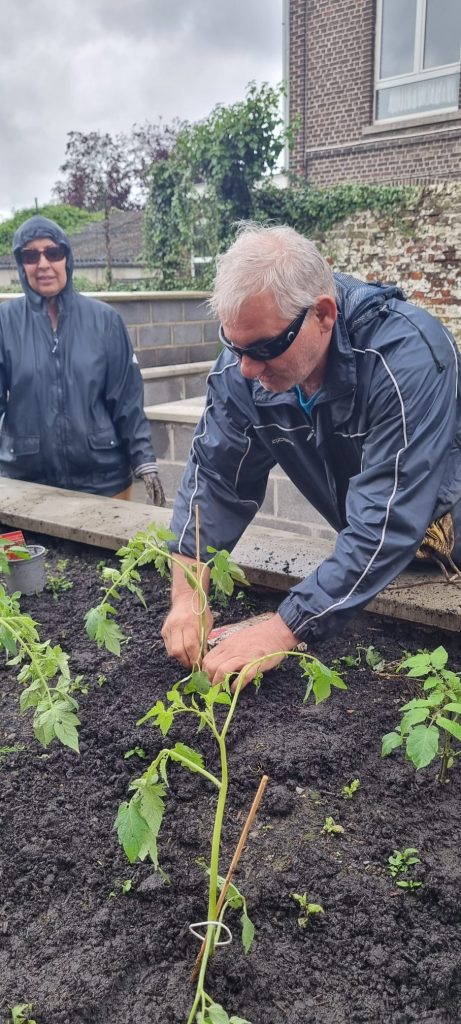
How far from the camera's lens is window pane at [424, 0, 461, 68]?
11625mm

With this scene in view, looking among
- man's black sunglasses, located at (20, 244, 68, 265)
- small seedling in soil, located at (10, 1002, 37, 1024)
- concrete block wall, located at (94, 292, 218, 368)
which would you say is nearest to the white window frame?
concrete block wall, located at (94, 292, 218, 368)

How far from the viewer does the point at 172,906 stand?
140cm

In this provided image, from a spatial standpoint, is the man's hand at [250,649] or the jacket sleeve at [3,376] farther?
the jacket sleeve at [3,376]

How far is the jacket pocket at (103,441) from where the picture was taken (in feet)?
12.8

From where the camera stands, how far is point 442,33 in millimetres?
11781

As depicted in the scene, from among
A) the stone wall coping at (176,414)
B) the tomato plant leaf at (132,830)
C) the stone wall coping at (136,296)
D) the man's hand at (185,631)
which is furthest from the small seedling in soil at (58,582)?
the stone wall coping at (136,296)

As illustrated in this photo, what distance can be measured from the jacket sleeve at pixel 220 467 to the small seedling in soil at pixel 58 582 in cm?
56

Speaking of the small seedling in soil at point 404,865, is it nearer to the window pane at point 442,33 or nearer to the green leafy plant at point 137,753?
the green leafy plant at point 137,753

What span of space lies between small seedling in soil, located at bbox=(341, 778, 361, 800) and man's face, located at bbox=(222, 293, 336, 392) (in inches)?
38.3

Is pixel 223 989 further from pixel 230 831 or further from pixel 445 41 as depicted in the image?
pixel 445 41

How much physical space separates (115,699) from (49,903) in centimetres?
65

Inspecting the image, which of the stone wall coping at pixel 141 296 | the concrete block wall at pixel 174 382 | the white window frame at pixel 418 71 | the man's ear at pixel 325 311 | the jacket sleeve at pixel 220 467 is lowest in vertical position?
the concrete block wall at pixel 174 382

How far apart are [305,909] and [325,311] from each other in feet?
4.31

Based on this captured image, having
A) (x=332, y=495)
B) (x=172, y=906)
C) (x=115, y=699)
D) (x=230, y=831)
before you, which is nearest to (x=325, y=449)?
(x=332, y=495)
